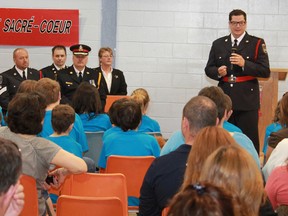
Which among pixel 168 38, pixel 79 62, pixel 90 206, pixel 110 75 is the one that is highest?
pixel 168 38

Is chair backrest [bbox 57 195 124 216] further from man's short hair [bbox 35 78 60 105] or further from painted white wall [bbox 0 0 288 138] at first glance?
painted white wall [bbox 0 0 288 138]

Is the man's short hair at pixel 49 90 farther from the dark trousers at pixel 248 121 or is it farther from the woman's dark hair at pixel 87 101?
the dark trousers at pixel 248 121

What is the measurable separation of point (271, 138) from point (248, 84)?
224cm

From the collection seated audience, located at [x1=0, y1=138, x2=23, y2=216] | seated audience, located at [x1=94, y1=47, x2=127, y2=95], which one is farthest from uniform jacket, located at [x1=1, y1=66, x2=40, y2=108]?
seated audience, located at [x1=0, y1=138, x2=23, y2=216]

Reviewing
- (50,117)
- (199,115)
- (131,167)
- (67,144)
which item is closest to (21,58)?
(50,117)

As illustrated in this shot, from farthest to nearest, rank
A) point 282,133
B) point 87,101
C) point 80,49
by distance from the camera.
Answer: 1. point 80,49
2. point 87,101
3. point 282,133

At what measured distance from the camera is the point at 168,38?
8.61 m

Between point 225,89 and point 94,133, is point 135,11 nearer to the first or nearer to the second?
point 225,89

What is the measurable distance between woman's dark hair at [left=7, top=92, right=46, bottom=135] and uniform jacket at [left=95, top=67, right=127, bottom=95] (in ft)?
14.2

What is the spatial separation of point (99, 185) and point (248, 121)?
2862 mm

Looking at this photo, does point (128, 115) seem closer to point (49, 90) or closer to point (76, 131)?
point (76, 131)

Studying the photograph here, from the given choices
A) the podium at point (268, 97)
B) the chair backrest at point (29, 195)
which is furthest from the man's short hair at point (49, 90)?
the podium at point (268, 97)

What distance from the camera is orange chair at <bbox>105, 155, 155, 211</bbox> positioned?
4145mm

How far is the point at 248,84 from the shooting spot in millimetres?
6207
